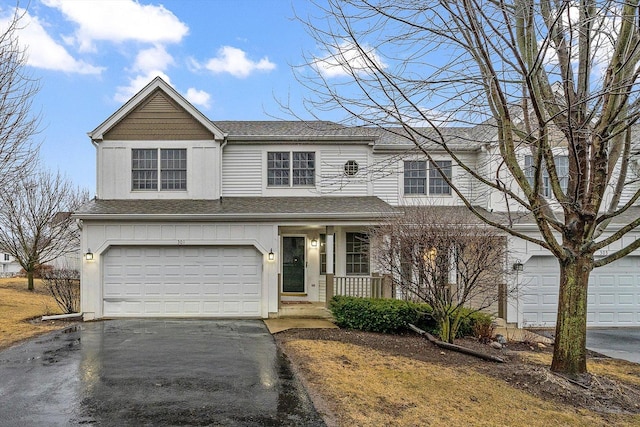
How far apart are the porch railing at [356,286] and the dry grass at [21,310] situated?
789cm

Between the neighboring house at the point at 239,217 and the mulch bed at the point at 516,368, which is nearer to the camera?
the mulch bed at the point at 516,368

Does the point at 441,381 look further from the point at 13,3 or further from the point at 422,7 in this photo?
the point at 13,3

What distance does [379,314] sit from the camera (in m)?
10.9

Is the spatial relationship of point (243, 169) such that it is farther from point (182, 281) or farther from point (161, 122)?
point (182, 281)

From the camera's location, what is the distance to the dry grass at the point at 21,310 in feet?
35.3

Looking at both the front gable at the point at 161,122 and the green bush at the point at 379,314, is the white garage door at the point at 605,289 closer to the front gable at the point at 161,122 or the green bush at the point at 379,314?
the green bush at the point at 379,314

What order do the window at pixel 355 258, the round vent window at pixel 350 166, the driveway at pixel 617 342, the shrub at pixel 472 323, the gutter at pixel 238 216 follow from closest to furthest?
1. the driveway at pixel 617 342
2. the shrub at pixel 472 323
3. the gutter at pixel 238 216
4. the round vent window at pixel 350 166
5. the window at pixel 355 258

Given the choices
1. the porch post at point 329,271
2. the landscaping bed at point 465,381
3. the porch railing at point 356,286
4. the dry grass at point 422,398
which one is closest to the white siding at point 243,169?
the porch post at point 329,271

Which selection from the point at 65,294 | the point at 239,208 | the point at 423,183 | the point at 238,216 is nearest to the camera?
the point at 238,216

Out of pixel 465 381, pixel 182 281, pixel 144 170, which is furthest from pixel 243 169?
pixel 465 381

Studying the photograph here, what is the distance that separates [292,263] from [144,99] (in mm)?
7249

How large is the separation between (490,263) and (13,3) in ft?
35.6

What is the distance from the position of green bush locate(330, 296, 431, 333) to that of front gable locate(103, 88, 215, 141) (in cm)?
705

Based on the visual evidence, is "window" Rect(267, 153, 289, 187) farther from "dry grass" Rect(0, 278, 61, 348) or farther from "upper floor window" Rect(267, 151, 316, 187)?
"dry grass" Rect(0, 278, 61, 348)
